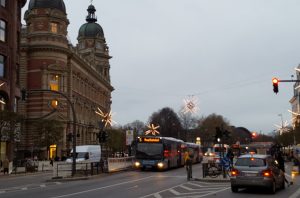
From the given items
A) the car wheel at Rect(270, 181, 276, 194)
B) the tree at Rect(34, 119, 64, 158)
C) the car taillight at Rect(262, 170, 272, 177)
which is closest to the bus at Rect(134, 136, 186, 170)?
the tree at Rect(34, 119, 64, 158)

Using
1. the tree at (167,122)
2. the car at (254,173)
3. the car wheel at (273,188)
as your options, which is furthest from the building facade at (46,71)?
the tree at (167,122)

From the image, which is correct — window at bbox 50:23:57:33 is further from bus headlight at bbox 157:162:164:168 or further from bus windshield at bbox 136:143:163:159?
bus headlight at bbox 157:162:164:168

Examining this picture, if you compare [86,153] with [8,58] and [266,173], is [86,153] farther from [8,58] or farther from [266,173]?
[266,173]

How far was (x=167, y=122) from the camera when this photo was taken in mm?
135125

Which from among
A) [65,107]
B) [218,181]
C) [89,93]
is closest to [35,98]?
[65,107]

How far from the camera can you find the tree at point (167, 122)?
132 metres

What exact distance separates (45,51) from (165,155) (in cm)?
3499

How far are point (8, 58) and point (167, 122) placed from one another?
278ft

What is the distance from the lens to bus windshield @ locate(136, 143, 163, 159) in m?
43.2

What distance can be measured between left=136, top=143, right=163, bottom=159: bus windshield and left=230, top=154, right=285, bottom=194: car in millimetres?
21370

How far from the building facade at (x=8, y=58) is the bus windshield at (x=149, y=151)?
50.9 ft

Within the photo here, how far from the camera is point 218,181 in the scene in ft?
95.8

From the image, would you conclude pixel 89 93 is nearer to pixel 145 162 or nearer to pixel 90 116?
pixel 90 116

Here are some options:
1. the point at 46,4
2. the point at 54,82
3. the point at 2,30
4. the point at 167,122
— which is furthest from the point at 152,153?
the point at 167,122
